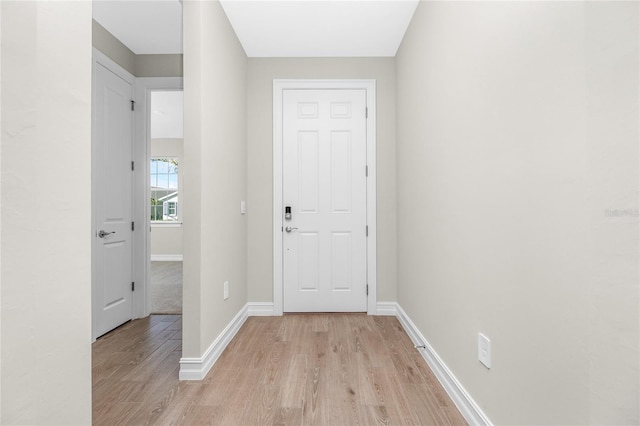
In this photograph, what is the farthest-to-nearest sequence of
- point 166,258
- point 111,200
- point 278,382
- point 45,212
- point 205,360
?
point 166,258 → point 111,200 → point 205,360 → point 278,382 → point 45,212

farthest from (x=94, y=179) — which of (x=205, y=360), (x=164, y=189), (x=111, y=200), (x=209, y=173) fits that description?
(x=164, y=189)

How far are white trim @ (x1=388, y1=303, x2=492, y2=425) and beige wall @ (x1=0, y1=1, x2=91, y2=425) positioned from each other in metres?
1.55

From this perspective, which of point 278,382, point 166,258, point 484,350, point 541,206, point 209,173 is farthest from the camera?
point 166,258

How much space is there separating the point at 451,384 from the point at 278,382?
995 millimetres

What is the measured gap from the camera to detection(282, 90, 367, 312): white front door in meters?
3.31

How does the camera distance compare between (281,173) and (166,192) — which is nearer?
(281,173)

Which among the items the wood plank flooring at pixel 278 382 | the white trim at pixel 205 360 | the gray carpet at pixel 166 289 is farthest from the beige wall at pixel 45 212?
the gray carpet at pixel 166 289

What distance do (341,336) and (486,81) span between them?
2.11m

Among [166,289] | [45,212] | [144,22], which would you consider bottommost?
[166,289]

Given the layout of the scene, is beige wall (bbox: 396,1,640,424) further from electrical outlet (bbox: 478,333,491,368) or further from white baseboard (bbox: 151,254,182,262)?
white baseboard (bbox: 151,254,182,262)

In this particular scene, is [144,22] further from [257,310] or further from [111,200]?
[257,310]

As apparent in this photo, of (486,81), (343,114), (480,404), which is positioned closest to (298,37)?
(343,114)

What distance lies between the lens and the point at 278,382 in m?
1.97

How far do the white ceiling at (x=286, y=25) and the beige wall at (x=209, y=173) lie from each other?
0.91 ft
